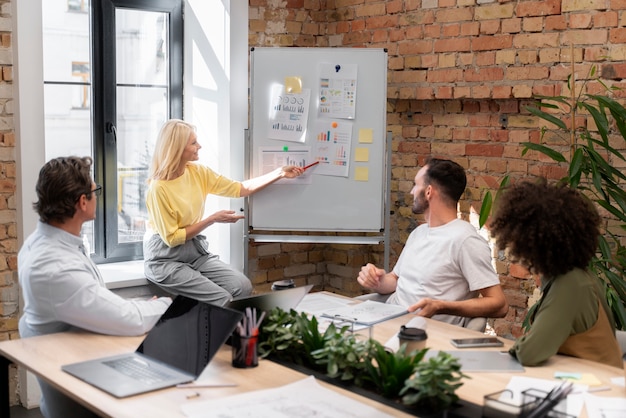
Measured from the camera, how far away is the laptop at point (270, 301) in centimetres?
267

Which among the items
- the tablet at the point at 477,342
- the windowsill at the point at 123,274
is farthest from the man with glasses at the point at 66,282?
the windowsill at the point at 123,274

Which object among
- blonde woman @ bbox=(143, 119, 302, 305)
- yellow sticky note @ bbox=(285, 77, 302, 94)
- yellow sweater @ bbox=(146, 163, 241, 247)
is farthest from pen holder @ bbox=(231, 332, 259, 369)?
yellow sticky note @ bbox=(285, 77, 302, 94)

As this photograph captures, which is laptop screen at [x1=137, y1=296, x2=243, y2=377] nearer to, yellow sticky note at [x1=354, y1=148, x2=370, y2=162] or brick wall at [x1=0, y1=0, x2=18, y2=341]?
brick wall at [x1=0, y1=0, x2=18, y2=341]

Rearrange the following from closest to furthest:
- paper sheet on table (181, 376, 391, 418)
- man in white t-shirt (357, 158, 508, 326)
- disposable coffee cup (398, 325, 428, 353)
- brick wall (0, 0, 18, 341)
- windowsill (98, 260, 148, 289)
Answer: paper sheet on table (181, 376, 391, 418), disposable coffee cup (398, 325, 428, 353), man in white t-shirt (357, 158, 508, 326), brick wall (0, 0, 18, 341), windowsill (98, 260, 148, 289)

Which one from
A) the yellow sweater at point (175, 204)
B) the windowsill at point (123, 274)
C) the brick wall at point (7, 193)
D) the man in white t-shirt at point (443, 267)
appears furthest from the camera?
the windowsill at point (123, 274)

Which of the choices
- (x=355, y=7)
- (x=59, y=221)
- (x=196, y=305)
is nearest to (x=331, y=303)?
(x=196, y=305)

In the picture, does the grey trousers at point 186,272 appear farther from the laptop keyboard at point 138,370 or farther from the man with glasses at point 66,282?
the laptop keyboard at point 138,370

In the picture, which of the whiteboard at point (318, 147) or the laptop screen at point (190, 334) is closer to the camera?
the laptop screen at point (190, 334)

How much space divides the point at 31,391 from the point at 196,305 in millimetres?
2224

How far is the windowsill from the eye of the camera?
471 centimetres

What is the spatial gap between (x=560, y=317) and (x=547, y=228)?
0.94 ft

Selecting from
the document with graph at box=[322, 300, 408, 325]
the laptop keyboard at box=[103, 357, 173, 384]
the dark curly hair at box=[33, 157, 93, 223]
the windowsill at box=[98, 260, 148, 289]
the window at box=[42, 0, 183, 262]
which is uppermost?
the window at box=[42, 0, 183, 262]

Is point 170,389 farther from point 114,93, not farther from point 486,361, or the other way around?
point 114,93

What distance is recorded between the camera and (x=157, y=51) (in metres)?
5.17
